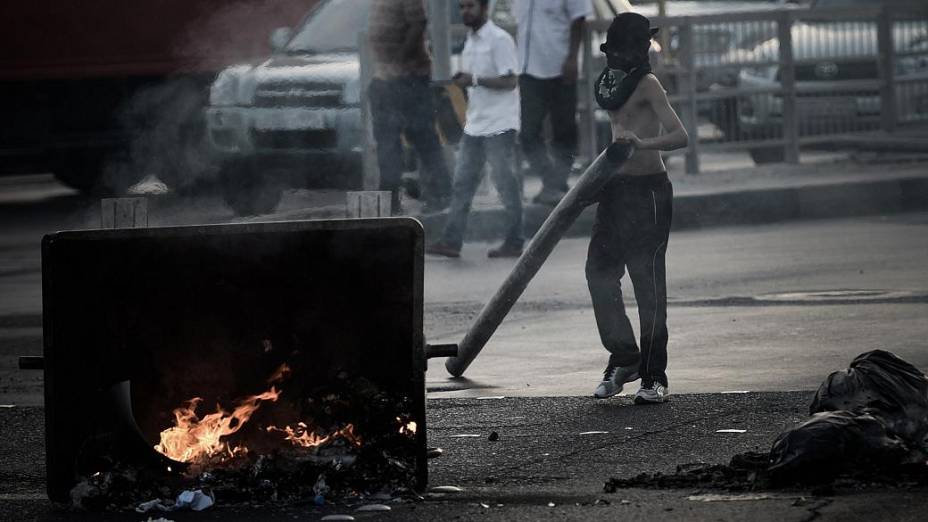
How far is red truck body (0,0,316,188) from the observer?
17.3 metres

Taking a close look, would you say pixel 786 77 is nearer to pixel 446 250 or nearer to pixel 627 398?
pixel 446 250

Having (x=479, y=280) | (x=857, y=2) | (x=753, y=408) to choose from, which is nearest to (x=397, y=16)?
(x=479, y=280)

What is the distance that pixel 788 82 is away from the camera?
16625 mm

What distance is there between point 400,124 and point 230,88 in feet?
5.73

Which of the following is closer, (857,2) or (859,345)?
(859,345)

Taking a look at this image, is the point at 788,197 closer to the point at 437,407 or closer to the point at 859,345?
the point at 859,345

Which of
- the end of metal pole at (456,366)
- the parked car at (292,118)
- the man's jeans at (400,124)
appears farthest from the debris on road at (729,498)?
the parked car at (292,118)

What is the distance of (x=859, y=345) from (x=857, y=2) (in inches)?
503

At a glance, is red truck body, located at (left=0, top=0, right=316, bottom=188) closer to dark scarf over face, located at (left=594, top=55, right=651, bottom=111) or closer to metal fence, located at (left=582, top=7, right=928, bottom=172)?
metal fence, located at (left=582, top=7, right=928, bottom=172)

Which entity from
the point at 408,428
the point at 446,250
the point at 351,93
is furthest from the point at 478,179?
the point at 408,428

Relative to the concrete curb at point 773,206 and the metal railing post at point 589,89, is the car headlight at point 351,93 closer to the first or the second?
the concrete curb at point 773,206

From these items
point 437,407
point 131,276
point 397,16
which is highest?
point 397,16

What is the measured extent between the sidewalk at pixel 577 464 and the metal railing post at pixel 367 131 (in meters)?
6.44

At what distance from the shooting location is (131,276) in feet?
19.2
